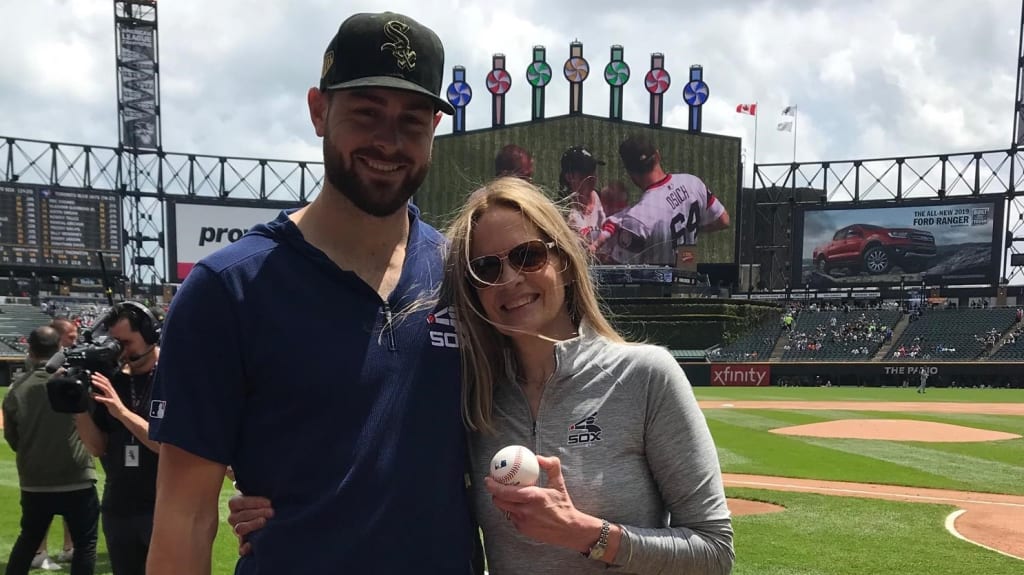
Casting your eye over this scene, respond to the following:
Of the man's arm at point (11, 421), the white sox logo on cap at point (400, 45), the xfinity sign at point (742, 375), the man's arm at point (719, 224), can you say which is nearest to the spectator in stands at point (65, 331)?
the man's arm at point (11, 421)

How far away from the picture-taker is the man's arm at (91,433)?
417 cm

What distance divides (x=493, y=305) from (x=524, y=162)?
46801 millimetres

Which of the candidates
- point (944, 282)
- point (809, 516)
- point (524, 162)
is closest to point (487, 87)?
point (524, 162)

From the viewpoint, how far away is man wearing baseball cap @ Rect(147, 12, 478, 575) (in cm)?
159

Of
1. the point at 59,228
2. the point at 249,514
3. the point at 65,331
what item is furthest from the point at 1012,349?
the point at 59,228

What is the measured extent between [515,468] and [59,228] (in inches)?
2144

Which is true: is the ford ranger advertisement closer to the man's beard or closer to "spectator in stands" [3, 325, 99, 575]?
"spectator in stands" [3, 325, 99, 575]

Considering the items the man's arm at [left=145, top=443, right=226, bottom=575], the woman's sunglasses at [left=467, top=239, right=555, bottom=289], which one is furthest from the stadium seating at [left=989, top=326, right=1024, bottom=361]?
the man's arm at [left=145, top=443, right=226, bottom=575]

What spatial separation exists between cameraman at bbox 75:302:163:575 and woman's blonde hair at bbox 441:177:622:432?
101 inches

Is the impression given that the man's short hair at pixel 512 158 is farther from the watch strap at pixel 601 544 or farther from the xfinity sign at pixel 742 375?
the watch strap at pixel 601 544

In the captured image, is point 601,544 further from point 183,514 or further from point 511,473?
point 183,514

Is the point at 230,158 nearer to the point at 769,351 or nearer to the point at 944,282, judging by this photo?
the point at 769,351

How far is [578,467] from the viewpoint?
184 centimetres

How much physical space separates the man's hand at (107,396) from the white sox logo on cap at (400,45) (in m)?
3.16
